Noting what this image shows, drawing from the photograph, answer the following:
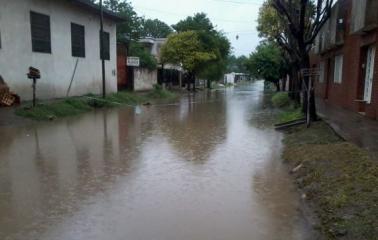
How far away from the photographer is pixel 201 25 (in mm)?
48500

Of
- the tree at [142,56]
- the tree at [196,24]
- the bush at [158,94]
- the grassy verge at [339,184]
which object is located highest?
the tree at [196,24]

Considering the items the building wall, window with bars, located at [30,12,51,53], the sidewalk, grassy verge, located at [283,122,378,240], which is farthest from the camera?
the building wall

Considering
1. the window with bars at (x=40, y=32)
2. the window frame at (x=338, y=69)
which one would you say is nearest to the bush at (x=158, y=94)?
the window with bars at (x=40, y=32)

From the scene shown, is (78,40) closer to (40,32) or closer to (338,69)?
(40,32)

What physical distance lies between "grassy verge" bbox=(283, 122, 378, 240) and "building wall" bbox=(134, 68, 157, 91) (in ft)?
88.8

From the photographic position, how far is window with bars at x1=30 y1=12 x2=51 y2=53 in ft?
65.3

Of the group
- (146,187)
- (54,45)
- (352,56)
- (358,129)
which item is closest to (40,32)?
(54,45)

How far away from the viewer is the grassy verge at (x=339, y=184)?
4.77 meters

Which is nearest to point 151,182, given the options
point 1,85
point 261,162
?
point 261,162

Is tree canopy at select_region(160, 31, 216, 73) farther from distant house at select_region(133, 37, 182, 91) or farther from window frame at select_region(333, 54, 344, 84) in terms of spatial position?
window frame at select_region(333, 54, 344, 84)

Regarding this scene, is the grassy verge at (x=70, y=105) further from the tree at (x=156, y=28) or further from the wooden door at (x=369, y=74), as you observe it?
the tree at (x=156, y=28)

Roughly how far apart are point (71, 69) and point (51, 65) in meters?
2.19

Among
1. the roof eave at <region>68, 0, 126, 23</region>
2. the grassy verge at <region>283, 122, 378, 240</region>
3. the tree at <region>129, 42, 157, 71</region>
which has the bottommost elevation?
the grassy verge at <region>283, 122, 378, 240</region>

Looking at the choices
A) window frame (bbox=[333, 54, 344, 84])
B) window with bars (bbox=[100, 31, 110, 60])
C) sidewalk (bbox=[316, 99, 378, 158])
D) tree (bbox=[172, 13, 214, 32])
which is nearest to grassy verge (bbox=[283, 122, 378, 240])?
sidewalk (bbox=[316, 99, 378, 158])
